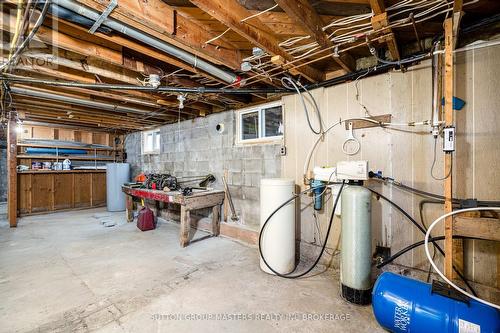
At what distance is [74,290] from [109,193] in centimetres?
401

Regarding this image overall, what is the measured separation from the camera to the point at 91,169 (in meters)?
6.15

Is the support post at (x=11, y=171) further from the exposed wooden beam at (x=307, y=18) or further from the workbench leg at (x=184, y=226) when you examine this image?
the exposed wooden beam at (x=307, y=18)

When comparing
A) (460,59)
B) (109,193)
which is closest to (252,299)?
(460,59)

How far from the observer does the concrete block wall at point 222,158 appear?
11.0 feet

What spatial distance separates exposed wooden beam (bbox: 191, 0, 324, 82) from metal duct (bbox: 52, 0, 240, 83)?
0.62 meters

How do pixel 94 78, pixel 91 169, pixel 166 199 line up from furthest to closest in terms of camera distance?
pixel 91 169 < pixel 166 199 < pixel 94 78

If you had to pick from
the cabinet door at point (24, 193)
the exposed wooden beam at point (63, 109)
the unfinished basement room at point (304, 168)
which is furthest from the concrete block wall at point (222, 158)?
the cabinet door at point (24, 193)

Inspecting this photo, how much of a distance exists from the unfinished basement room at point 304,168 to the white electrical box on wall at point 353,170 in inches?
0.6

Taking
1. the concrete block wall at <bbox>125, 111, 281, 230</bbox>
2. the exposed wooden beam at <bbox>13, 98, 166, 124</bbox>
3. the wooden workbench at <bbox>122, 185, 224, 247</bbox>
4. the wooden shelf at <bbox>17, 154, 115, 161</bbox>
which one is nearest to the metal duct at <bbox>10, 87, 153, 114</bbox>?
the exposed wooden beam at <bbox>13, 98, 166, 124</bbox>

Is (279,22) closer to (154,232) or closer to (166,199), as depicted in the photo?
(166,199)

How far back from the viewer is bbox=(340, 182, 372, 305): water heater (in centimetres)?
187

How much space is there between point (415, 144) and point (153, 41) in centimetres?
241

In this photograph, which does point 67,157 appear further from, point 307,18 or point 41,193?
point 307,18

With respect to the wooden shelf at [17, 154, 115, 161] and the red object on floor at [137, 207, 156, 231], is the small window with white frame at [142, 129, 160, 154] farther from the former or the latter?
the red object on floor at [137, 207, 156, 231]
